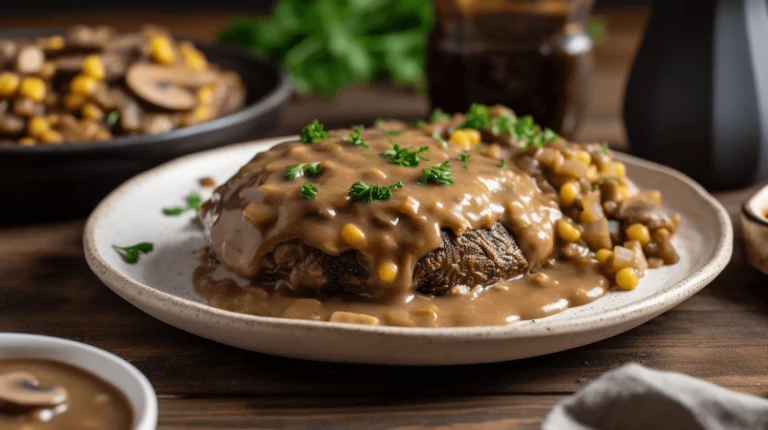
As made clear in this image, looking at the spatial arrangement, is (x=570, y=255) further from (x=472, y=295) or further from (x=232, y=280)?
(x=232, y=280)

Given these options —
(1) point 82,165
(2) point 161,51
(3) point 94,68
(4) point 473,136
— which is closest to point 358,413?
(4) point 473,136

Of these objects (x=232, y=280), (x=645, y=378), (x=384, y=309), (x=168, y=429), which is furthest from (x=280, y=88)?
(x=645, y=378)

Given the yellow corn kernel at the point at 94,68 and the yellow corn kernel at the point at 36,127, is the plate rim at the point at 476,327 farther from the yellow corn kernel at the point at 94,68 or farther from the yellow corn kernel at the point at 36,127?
the yellow corn kernel at the point at 94,68

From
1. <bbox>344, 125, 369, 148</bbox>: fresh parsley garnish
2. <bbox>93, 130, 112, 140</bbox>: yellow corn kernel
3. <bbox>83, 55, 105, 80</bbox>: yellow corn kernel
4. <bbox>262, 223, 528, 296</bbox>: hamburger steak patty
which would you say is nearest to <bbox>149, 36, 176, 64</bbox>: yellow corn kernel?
<bbox>83, 55, 105, 80</bbox>: yellow corn kernel

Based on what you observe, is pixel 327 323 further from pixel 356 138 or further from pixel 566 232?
pixel 566 232

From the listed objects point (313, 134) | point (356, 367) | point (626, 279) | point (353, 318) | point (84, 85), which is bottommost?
point (356, 367)

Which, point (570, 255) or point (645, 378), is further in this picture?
point (570, 255)

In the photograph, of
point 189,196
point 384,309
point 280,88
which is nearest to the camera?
point 384,309
